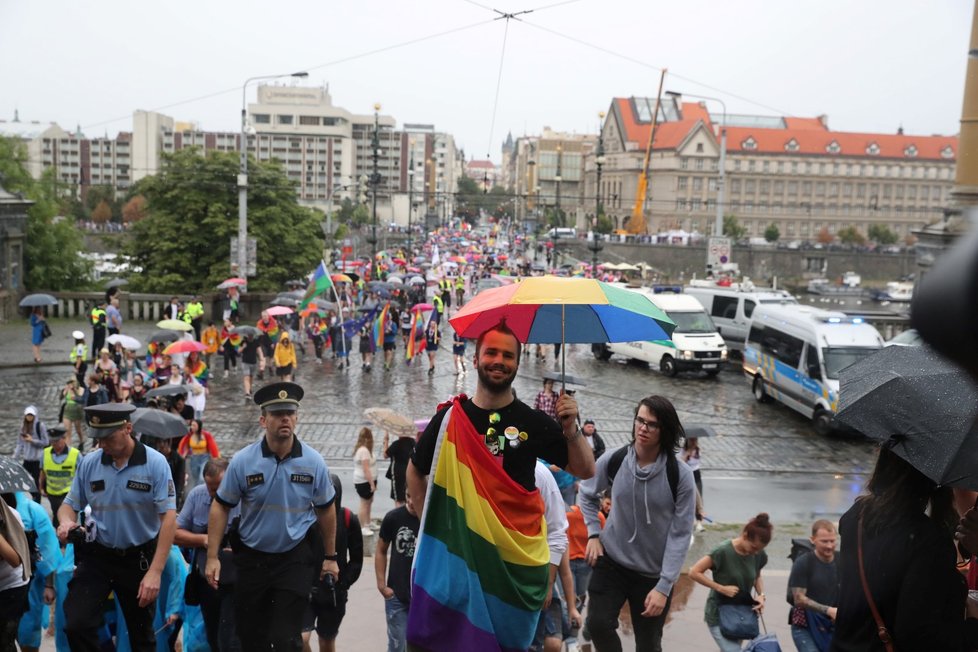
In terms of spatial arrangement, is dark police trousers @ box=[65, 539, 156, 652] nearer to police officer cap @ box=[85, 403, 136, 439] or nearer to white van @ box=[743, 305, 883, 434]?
police officer cap @ box=[85, 403, 136, 439]

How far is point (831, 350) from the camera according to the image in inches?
786

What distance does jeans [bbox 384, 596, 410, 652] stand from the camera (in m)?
6.26

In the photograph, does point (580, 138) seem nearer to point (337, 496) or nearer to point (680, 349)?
point (680, 349)

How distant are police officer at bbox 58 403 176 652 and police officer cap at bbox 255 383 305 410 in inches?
31.3

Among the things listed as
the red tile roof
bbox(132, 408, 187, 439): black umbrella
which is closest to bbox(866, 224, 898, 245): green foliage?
the red tile roof

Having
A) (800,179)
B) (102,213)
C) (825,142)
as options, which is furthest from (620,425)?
(102,213)

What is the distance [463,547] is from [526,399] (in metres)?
17.5

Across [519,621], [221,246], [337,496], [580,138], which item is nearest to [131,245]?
[221,246]

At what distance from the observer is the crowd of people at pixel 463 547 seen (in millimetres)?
3613

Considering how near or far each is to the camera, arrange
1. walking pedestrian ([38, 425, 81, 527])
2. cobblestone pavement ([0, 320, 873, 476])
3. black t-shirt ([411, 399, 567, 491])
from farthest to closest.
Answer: cobblestone pavement ([0, 320, 873, 476]) → walking pedestrian ([38, 425, 81, 527]) → black t-shirt ([411, 399, 567, 491])

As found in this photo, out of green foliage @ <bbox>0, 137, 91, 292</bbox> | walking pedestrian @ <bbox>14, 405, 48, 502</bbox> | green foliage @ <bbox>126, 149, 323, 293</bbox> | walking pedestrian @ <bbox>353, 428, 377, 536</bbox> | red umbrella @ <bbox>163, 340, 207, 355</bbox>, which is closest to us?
walking pedestrian @ <bbox>353, 428, 377, 536</bbox>

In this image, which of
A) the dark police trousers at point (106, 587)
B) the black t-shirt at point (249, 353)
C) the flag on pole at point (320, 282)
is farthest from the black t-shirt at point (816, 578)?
the flag on pole at point (320, 282)

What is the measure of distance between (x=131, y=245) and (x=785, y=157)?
96768mm

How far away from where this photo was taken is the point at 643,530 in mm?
5859
